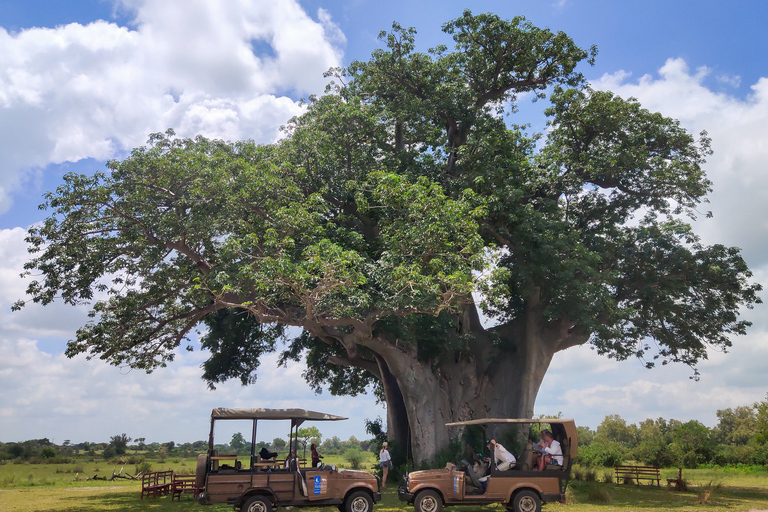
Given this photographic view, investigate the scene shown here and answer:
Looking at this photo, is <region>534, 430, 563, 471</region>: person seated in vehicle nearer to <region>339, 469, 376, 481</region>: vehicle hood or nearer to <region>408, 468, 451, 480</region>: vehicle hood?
<region>408, 468, 451, 480</region>: vehicle hood

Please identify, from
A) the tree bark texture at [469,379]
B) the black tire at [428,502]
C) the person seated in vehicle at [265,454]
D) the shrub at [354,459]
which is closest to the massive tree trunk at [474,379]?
the tree bark texture at [469,379]

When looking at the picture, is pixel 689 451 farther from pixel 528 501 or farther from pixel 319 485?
pixel 319 485

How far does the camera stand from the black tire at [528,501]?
1254cm

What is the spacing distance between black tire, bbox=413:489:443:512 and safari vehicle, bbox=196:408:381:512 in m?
0.97

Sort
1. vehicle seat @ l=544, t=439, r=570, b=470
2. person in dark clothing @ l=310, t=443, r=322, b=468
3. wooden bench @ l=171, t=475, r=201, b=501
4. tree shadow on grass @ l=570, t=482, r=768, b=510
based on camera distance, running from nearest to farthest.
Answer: vehicle seat @ l=544, t=439, r=570, b=470 → person in dark clothing @ l=310, t=443, r=322, b=468 → tree shadow on grass @ l=570, t=482, r=768, b=510 → wooden bench @ l=171, t=475, r=201, b=501

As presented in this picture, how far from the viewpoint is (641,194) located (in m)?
22.6

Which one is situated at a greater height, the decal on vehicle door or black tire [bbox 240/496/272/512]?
the decal on vehicle door

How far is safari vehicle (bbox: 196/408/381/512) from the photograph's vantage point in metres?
12.1

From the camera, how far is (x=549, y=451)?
1306cm

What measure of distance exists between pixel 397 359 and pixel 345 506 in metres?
8.40

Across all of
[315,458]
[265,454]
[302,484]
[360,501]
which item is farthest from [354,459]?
[302,484]

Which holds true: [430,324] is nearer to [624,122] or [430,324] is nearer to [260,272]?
[260,272]

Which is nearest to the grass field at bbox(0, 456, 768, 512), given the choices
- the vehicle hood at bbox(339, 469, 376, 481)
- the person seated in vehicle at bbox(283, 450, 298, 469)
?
the vehicle hood at bbox(339, 469, 376, 481)

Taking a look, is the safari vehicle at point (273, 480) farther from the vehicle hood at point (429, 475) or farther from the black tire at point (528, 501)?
the black tire at point (528, 501)
